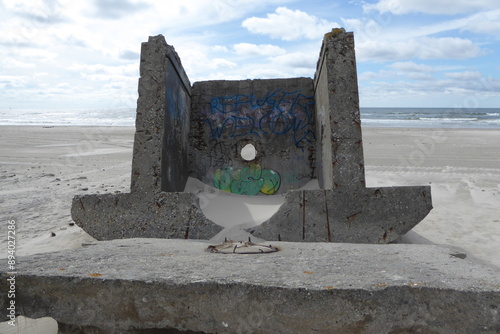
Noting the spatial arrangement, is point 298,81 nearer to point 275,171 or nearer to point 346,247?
point 275,171

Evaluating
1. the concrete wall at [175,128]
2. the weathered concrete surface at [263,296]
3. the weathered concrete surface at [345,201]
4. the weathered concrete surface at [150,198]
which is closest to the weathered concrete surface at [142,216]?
the weathered concrete surface at [150,198]

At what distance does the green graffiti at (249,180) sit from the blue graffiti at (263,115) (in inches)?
22.3

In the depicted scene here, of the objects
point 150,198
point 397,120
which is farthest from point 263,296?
point 397,120

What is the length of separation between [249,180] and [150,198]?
226cm

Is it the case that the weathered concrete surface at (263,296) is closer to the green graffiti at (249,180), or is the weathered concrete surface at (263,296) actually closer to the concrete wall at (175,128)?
the concrete wall at (175,128)

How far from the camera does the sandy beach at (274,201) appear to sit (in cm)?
490

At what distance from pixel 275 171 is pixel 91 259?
12.9 feet

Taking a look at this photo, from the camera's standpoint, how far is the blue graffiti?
20.0 feet

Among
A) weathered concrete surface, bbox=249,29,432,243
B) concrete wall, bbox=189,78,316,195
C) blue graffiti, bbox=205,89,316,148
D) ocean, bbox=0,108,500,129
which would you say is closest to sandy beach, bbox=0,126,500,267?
concrete wall, bbox=189,78,316,195

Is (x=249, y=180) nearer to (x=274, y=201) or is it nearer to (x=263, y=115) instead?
(x=274, y=201)

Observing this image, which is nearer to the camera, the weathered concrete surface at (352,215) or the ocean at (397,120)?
the weathered concrete surface at (352,215)

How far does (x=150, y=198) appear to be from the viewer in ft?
13.8

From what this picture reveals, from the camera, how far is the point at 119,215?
4195 mm

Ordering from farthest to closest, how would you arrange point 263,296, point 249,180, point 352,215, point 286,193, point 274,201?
1. point 249,180
2. point 274,201
3. point 286,193
4. point 352,215
5. point 263,296
